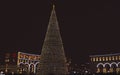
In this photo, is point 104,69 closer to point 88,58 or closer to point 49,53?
point 88,58

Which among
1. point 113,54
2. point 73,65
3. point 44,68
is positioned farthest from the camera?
point 73,65

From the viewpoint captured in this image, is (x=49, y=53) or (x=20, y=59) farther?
(x=20, y=59)

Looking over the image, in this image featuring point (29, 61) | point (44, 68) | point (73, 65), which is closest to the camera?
point (44, 68)

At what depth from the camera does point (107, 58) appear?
4660 inches

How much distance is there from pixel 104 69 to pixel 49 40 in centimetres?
9456

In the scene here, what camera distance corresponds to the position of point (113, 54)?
4537 inches

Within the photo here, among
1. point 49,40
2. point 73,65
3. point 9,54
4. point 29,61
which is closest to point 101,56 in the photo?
point 73,65

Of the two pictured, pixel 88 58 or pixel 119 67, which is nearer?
pixel 119 67

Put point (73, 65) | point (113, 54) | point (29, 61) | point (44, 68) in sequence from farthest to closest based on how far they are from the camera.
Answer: point (73, 65), point (29, 61), point (113, 54), point (44, 68)

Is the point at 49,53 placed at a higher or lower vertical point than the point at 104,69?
higher

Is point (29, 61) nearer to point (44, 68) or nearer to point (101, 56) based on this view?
point (101, 56)

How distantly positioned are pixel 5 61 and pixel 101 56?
160ft

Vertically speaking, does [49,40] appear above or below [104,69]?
above

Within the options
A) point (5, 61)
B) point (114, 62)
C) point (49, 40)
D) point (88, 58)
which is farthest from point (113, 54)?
point (49, 40)
